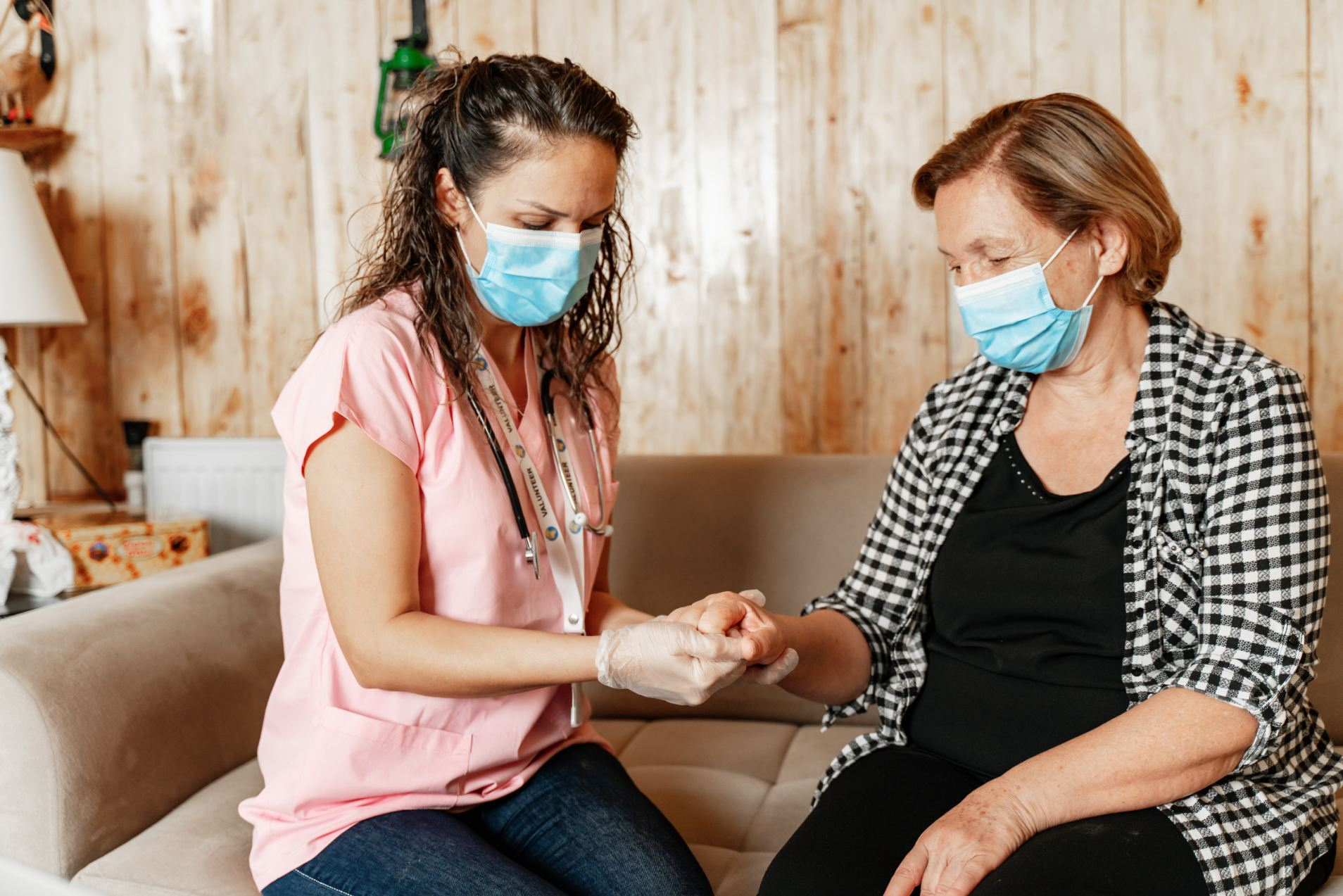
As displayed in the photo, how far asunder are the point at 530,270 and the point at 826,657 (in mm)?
603

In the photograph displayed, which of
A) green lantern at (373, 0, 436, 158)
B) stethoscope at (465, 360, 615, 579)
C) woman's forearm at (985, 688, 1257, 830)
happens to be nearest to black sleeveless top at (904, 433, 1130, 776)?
woman's forearm at (985, 688, 1257, 830)

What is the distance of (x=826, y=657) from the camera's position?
1456 millimetres

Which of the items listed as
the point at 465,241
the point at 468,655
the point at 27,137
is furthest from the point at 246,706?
the point at 27,137

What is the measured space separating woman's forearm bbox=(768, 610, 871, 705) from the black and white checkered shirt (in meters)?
0.34

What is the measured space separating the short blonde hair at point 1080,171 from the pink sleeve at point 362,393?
0.70 m

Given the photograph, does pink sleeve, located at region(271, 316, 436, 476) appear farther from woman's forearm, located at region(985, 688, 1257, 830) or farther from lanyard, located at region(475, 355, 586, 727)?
woman's forearm, located at region(985, 688, 1257, 830)

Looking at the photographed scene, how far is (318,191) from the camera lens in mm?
2627

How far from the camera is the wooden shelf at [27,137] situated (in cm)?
258

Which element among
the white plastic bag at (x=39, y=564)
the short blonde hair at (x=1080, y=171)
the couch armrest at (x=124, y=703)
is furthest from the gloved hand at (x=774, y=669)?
the white plastic bag at (x=39, y=564)

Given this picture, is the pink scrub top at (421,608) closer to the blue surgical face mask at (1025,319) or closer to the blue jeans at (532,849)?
the blue jeans at (532,849)

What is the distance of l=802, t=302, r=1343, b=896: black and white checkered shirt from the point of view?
1187 millimetres

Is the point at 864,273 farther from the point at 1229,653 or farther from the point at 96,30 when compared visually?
the point at 96,30

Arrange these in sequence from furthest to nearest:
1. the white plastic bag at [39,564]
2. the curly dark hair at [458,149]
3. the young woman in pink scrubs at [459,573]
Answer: the white plastic bag at [39,564]
the curly dark hair at [458,149]
the young woman in pink scrubs at [459,573]

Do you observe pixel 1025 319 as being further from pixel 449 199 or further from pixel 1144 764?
pixel 449 199
